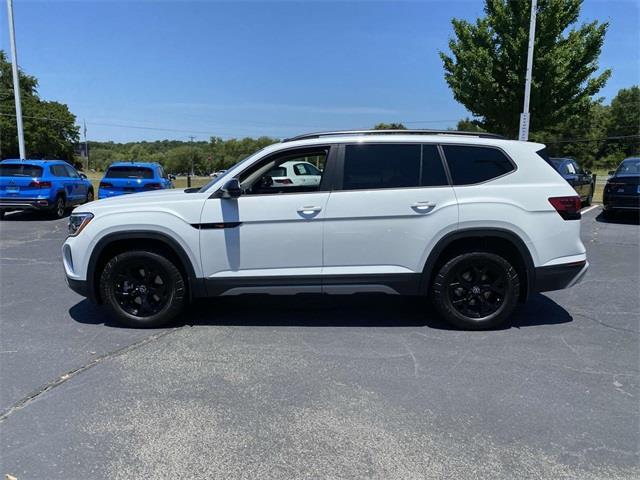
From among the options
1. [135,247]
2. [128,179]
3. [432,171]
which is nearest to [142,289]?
[135,247]

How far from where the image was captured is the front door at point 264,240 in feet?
15.2

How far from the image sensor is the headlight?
4.78m

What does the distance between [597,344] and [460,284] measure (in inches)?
51.7

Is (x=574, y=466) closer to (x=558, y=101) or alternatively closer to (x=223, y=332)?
(x=223, y=332)

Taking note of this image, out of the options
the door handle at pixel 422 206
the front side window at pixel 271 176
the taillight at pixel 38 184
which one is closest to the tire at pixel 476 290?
the door handle at pixel 422 206

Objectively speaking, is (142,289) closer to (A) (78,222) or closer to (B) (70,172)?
(A) (78,222)

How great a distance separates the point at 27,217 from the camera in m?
14.2

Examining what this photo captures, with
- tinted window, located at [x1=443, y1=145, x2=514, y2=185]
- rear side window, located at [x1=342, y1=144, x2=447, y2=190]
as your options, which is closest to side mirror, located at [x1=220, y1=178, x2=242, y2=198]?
rear side window, located at [x1=342, y1=144, x2=447, y2=190]

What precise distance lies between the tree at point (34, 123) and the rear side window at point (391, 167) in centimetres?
6296

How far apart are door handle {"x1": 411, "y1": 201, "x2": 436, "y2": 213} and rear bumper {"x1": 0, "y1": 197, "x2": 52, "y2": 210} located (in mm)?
11866

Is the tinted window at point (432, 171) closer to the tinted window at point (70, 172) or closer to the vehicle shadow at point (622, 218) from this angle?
the vehicle shadow at point (622, 218)

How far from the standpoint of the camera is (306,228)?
15.2 ft

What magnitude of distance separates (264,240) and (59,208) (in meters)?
11.4

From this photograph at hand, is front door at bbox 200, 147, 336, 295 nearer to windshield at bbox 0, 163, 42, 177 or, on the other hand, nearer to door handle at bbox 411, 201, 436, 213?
door handle at bbox 411, 201, 436, 213
